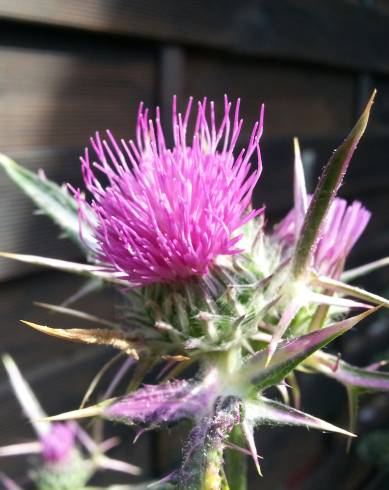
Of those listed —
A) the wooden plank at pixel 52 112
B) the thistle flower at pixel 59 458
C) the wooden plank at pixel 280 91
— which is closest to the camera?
the thistle flower at pixel 59 458

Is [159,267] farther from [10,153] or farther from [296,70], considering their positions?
[296,70]

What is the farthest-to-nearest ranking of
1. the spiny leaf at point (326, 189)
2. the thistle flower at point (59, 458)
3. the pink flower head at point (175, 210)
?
the thistle flower at point (59, 458) → the pink flower head at point (175, 210) → the spiny leaf at point (326, 189)

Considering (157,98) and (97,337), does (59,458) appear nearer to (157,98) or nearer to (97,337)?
(97,337)

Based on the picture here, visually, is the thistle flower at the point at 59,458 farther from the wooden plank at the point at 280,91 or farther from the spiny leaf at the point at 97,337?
the wooden plank at the point at 280,91

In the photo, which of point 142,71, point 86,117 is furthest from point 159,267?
point 142,71

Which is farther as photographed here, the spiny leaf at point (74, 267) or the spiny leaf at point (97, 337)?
the spiny leaf at point (74, 267)

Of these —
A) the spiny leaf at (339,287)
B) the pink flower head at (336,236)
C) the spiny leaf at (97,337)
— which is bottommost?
the spiny leaf at (97,337)

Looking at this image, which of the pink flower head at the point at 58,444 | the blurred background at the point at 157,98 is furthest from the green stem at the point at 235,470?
the pink flower head at the point at 58,444

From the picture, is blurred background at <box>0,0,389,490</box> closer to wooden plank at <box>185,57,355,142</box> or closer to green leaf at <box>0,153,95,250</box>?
wooden plank at <box>185,57,355,142</box>
